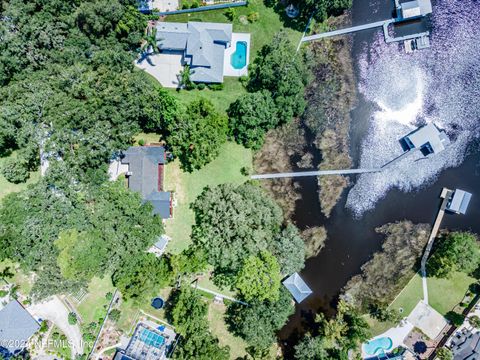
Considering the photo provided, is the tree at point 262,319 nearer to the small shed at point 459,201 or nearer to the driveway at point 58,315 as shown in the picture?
the driveway at point 58,315

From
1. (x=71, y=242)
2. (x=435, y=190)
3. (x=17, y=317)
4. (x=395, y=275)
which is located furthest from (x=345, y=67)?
(x=17, y=317)

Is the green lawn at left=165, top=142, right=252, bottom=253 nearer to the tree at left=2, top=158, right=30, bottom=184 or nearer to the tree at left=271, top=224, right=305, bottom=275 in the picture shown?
the tree at left=271, top=224, right=305, bottom=275

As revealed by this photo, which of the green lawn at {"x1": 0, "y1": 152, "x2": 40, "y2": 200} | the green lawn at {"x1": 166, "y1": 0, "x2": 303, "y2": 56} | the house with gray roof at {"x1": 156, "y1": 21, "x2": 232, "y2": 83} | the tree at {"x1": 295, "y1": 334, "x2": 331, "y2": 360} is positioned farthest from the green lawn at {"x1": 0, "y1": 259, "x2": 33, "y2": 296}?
the green lawn at {"x1": 166, "y1": 0, "x2": 303, "y2": 56}

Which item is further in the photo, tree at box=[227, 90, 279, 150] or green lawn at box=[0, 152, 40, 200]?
green lawn at box=[0, 152, 40, 200]

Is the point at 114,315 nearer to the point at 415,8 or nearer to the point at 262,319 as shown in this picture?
the point at 262,319

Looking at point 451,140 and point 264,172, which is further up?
point 451,140

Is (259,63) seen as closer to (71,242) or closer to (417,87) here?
(417,87)

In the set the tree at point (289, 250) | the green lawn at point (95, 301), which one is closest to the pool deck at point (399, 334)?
the tree at point (289, 250)
